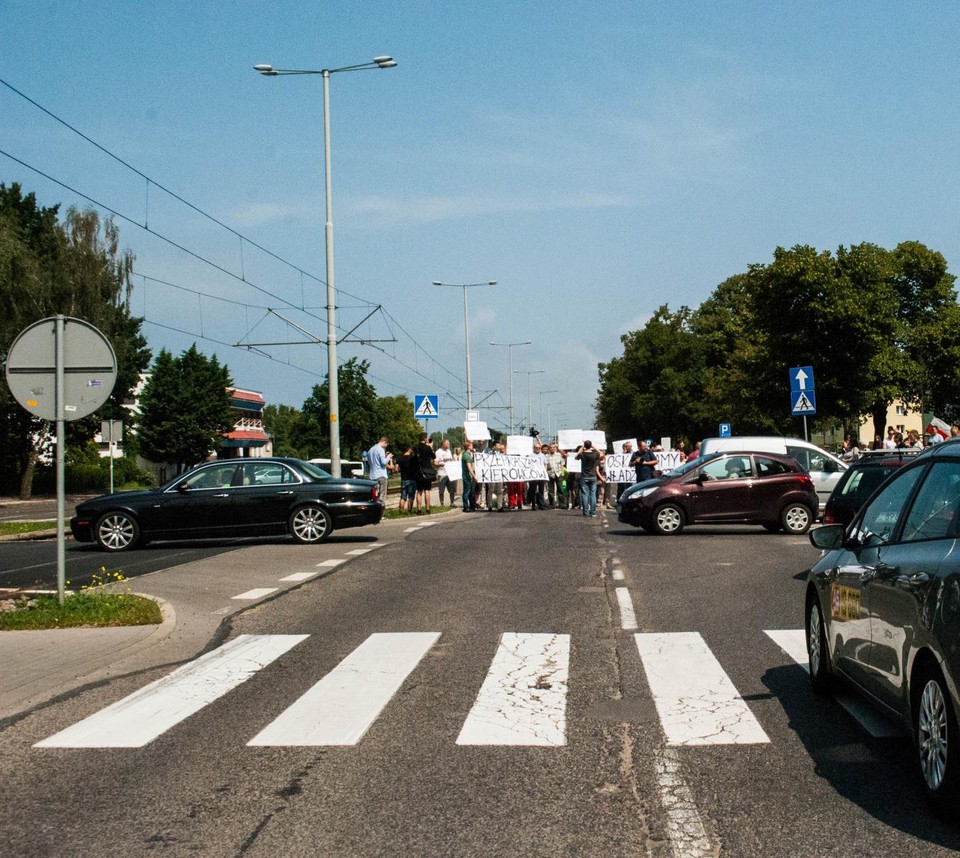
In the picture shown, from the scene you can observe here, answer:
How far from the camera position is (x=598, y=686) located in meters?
A: 8.09

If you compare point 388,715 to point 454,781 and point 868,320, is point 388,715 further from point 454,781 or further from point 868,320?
point 868,320

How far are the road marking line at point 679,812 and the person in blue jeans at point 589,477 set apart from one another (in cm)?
2358

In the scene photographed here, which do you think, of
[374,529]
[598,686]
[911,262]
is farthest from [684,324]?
[598,686]

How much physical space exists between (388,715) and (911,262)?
69.8 meters

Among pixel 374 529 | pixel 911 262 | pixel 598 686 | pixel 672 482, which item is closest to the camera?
pixel 598 686

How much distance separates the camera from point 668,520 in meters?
22.6

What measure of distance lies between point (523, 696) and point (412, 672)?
1.14 metres

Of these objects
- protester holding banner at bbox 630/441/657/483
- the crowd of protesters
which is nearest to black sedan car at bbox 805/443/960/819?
the crowd of protesters

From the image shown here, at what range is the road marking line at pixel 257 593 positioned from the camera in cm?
1333

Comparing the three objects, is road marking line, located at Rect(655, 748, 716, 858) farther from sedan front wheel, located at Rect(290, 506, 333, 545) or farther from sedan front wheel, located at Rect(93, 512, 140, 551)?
sedan front wheel, located at Rect(93, 512, 140, 551)

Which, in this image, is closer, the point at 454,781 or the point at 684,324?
the point at 454,781

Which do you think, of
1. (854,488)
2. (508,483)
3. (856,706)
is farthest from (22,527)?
(856,706)

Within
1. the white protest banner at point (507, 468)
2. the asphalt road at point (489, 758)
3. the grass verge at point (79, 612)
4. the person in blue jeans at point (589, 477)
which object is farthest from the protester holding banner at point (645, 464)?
the grass verge at point (79, 612)

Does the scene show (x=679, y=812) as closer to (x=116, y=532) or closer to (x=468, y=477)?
(x=116, y=532)
